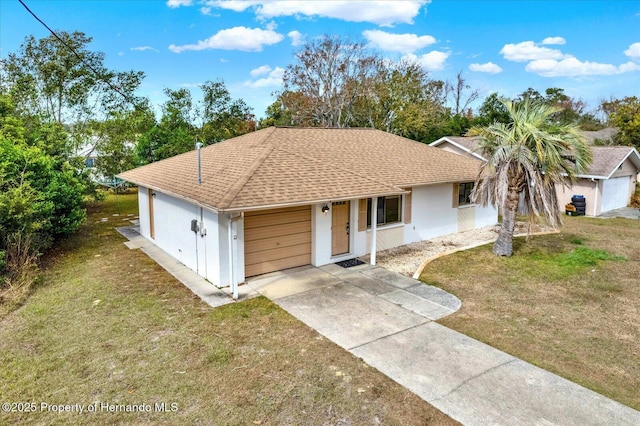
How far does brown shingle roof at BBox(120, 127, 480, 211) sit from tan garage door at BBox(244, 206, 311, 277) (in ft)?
3.18

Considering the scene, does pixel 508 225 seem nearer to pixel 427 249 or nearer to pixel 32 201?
pixel 427 249

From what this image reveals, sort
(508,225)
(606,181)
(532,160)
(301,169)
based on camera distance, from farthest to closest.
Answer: (606,181) → (508,225) → (532,160) → (301,169)

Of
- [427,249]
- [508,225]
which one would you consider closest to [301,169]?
[427,249]

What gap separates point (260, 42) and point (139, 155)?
19046 millimetres

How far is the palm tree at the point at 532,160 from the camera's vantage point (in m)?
11.4

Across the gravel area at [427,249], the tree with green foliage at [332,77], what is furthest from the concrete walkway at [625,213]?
the tree with green foliage at [332,77]

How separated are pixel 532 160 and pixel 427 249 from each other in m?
4.27

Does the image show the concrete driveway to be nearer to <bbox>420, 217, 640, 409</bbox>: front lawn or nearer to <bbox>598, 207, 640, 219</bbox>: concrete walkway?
<bbox>420, 217, 640, 409</bbox>: front lawn

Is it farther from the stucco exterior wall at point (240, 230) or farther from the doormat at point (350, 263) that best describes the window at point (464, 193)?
the doormat at point (350, 263)

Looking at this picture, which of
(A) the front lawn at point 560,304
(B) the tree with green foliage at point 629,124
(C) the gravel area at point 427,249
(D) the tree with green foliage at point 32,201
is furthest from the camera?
(B) the tree with green foliage at point 629,124

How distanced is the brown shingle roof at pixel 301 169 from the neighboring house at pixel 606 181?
5.68m

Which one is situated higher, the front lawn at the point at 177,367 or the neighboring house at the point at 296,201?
the neighboring house at the point at 296,201

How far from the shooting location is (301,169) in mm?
11438

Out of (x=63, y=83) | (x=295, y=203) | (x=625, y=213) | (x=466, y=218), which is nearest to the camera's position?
(x=295, y=203)
